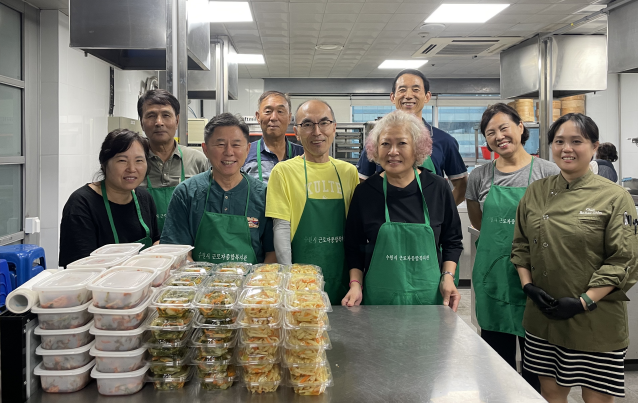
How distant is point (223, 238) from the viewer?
6.11 feet

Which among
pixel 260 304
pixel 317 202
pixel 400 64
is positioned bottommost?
pixel 260 304

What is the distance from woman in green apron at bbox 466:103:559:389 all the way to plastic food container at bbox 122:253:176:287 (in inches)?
64.6

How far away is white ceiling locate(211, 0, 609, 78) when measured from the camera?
4.99 metres

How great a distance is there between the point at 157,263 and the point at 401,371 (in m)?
0.74

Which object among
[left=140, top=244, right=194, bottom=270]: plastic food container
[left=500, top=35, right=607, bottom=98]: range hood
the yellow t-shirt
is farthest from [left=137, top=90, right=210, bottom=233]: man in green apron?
[left=500, top=35, right=607, bottom=98]: range hood

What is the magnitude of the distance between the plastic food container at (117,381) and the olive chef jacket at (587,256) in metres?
1.76

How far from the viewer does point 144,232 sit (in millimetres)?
2051

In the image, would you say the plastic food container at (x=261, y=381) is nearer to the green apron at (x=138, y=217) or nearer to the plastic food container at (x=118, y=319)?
the plastic food container at (x=118, y=319)

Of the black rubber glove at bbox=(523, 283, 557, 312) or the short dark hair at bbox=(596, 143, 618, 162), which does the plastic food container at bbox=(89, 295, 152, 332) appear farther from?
the short dark hair at bbox=(596, 143, 618, 162)

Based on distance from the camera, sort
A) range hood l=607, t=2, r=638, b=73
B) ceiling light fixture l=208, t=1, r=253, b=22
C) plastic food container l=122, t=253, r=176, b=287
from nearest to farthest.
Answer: plastic food container l=122, t=253, r=176, b=287 → range hood l=607, t=2, r=638, b=73 → ceiling light fixture l=208, t=1, r=253, b=22

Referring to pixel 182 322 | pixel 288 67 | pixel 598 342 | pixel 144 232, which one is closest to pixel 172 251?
pixel 182 322

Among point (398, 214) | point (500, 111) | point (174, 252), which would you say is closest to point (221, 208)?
point (174, 252)

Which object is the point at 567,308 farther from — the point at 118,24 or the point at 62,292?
the point at 118,24

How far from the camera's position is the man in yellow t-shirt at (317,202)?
206 cm
